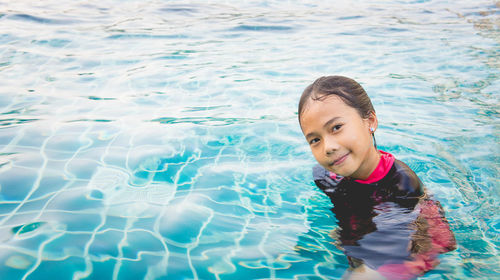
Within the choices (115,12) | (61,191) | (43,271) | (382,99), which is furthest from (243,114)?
(115,12)

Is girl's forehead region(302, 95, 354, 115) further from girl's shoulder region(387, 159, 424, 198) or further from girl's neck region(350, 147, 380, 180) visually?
girl's shoulder region(387, 159, 424, 198)

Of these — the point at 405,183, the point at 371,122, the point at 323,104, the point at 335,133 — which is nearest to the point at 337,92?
the point at 323,104

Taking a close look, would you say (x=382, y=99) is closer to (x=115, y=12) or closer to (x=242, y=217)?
(x=242, y=217)

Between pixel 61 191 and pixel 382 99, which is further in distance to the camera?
pixel 382 99

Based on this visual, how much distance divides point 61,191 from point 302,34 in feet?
21.8

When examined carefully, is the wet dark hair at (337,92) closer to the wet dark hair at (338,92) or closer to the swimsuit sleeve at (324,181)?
the wet dark hair at (338,92)

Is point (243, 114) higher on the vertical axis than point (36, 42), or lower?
lower

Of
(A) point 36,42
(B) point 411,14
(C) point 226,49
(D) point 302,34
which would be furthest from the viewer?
(B) point 411,14

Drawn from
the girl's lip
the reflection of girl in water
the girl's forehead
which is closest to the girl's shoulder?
the reflection of girl in water

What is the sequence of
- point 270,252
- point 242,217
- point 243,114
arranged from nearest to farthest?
1. point 270,252
2. point 242,217
3. point 243,114

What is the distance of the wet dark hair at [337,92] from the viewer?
238 centimetres

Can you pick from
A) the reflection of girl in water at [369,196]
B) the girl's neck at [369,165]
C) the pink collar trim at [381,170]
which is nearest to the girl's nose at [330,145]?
the reflection of girl in water at [369,196]

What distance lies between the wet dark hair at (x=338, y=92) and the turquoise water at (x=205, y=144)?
0.76 meters

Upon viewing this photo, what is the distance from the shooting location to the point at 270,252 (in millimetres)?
2348
